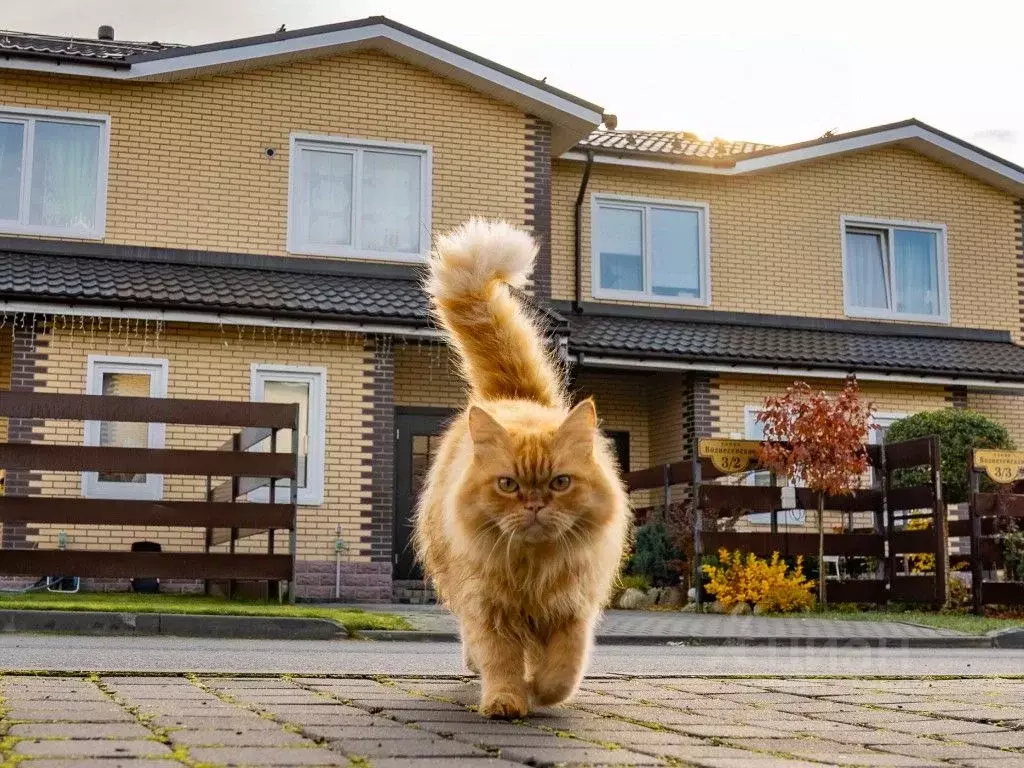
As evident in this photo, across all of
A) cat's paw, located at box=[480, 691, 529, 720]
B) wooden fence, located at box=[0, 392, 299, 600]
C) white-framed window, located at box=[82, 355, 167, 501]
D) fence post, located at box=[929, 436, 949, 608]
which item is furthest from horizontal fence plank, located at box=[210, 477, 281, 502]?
cat's paw, located at box=[480, 691, 529, 720]

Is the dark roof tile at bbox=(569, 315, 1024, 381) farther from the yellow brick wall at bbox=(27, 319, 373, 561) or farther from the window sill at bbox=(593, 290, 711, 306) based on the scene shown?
the yellow brick wall at bbox=(27, 319, 373, 561)

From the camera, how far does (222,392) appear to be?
51.6 ft

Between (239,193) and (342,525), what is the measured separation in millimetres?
4635

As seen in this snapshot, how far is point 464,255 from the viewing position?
6.09m

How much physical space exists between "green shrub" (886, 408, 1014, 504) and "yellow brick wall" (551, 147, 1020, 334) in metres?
4.02

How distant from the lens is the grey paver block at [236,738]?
353 cm

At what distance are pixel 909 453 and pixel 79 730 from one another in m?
11.8

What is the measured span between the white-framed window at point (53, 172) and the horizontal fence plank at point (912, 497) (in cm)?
1026

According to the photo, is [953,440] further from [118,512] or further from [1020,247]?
[118,512]

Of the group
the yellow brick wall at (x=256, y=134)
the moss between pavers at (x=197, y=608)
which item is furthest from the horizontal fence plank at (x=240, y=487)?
the yellow brick wall at (x=256, y=134)

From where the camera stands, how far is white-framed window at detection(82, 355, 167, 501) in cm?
1524

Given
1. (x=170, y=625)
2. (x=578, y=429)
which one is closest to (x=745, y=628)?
(x=170, y=625)

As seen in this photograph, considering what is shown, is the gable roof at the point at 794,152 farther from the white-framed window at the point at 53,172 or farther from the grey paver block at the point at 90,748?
the grey paver block at the point at 90,748

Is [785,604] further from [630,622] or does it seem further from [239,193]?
[239,193]
